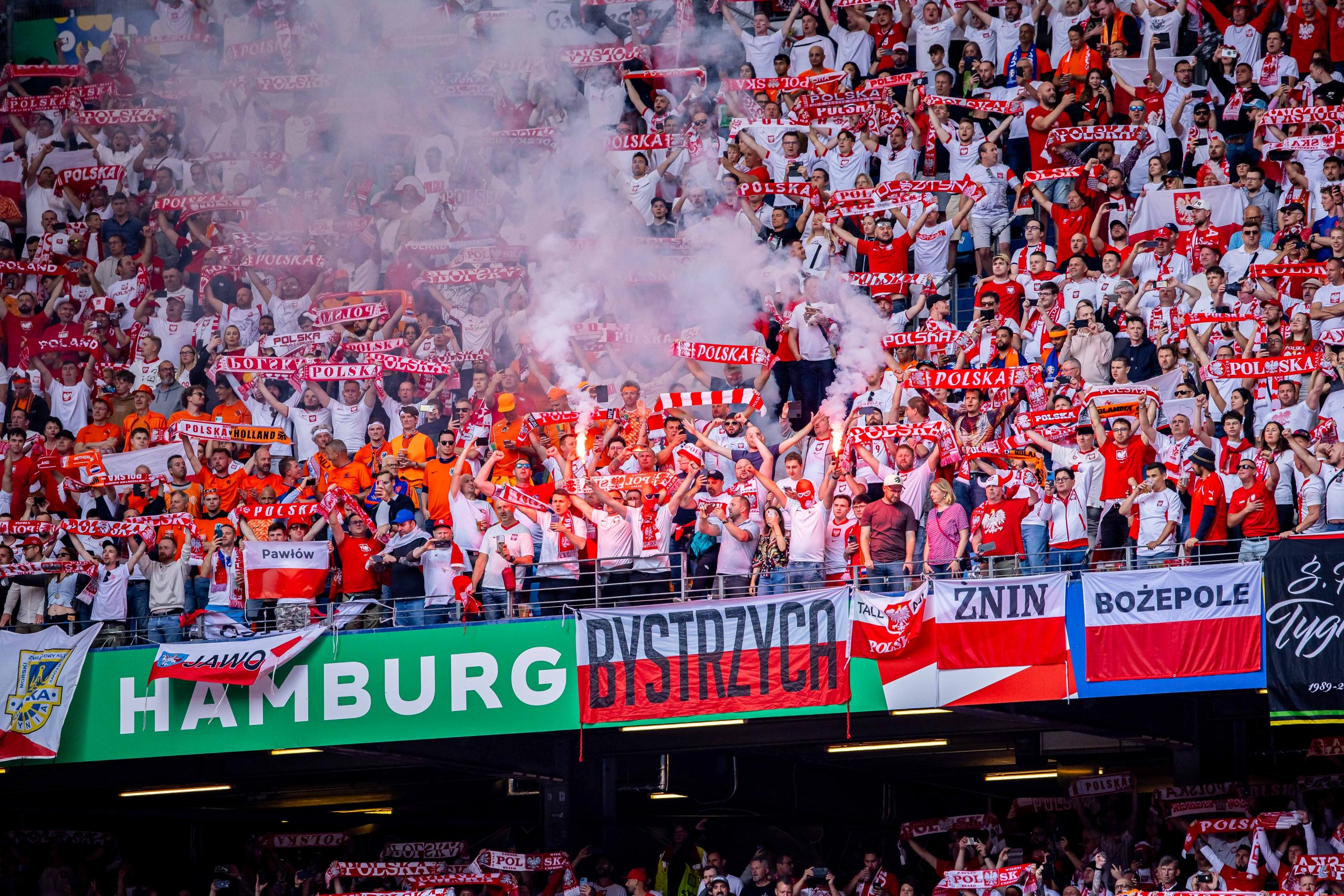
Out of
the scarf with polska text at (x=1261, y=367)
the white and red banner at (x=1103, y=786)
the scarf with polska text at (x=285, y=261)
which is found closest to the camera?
the scarf with polska text at (x=1261, y=367)

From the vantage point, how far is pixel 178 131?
24219 mm

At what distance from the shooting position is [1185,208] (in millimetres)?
19406

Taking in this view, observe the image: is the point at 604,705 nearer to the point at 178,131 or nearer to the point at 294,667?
the point at 294,667

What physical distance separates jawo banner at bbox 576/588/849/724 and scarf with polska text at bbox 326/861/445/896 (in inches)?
141

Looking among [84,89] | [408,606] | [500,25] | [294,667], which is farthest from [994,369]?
[84,89]

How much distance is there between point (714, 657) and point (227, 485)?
5678mm

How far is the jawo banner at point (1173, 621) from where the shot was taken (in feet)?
49.3

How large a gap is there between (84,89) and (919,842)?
14.5m

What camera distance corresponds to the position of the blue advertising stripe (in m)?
15.1

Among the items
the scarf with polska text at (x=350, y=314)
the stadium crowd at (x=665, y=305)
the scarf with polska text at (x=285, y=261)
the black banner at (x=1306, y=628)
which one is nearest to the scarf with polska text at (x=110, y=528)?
the stadium crowd at (x=665, y=305)

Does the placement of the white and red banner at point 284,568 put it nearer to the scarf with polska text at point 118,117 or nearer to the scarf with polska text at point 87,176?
the scarf with polska text at point 87,176

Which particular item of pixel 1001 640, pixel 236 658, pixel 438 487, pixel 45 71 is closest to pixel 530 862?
pixel 236 658

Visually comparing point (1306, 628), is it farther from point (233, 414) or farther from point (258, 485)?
point (233, 414)

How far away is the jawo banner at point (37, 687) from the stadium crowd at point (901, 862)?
318cm
